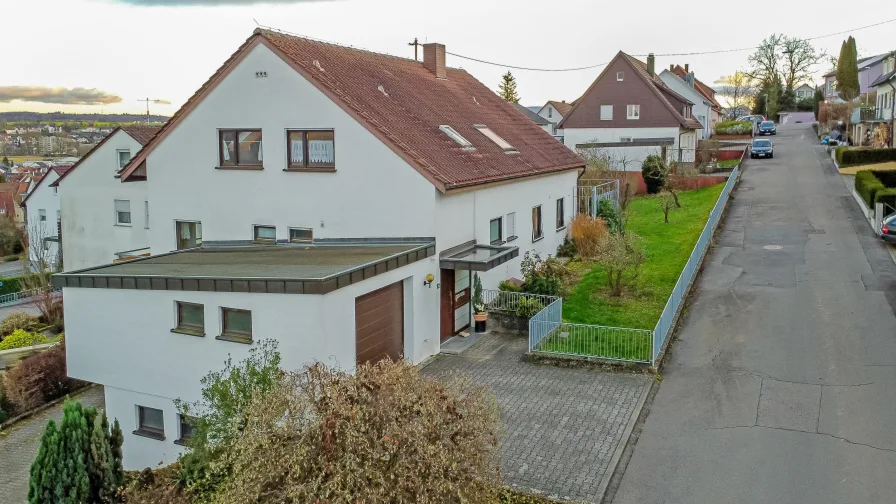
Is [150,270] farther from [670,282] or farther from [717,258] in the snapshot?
[717,258]

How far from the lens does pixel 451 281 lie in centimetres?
1953

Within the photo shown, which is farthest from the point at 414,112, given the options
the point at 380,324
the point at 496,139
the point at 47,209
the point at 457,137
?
the point at 47,209

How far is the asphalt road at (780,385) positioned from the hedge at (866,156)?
19.1 metres

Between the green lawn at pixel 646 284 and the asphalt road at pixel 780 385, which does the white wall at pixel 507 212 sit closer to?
the green lawn at pixel 646 284

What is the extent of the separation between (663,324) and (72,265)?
34.6 m

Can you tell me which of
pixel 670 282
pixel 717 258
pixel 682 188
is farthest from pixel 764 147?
pixel 670 282

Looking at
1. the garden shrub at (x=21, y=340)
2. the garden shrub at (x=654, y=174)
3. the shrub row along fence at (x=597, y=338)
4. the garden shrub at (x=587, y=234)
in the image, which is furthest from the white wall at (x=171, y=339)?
the garden shrub at (x=654, y=174)

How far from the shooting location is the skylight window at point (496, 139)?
79.1 ft

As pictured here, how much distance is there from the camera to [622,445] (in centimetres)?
1336

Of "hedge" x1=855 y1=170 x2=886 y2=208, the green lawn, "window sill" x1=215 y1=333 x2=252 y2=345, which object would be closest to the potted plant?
the green lawn

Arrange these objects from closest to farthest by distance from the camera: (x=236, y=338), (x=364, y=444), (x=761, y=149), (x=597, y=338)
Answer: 1. (x=364, y=444)
2. (x=236, y=338)
3. (x=597, y=338)
4. (x=761, y=149)

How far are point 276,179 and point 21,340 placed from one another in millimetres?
17662

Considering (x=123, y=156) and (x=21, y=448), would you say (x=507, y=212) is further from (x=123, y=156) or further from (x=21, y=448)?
(x=123, y=156)

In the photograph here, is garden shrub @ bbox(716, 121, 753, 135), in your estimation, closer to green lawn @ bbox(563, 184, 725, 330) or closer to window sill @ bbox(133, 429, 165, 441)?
green lawn @ bbox(563, 184, 725, 330)
